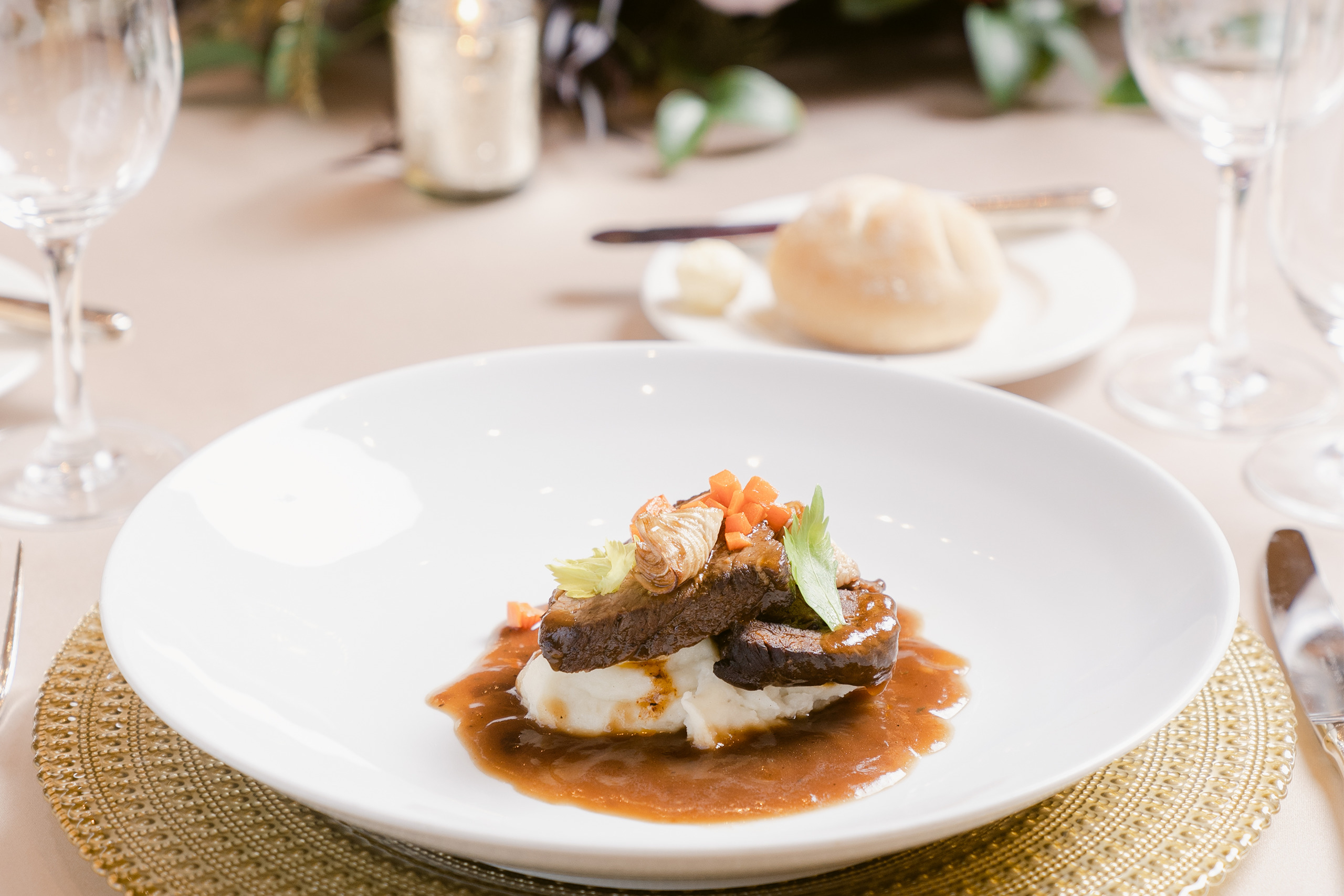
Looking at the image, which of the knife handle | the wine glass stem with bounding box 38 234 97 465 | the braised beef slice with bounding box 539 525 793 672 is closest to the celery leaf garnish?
the braised beef slice with bounding box 539 525 793 672

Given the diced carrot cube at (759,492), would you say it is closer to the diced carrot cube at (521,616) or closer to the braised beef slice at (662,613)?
the braised beef slice at (662,613)

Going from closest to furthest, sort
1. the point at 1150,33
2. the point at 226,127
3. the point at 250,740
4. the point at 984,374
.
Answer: the point at 250,740, the point at 984,374, the point at 1150,33, the point at 226,127

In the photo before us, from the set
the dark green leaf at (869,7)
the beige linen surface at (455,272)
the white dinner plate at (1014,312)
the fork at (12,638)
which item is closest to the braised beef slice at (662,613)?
the beige linen surface at (455,272)

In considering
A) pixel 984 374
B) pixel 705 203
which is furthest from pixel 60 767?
pixel 705 203

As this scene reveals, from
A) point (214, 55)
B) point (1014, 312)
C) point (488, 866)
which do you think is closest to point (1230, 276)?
point (1014, 312)

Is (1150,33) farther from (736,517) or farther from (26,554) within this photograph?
(26,554)

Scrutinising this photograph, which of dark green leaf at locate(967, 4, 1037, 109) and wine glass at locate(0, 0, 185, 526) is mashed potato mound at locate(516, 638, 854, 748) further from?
dark green leaf at locate(967, 4, 1037, 109)

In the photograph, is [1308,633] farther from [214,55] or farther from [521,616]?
[214,55]
